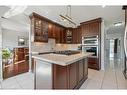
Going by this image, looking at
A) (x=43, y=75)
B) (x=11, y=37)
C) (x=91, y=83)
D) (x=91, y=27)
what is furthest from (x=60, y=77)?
(x=11, y=37)

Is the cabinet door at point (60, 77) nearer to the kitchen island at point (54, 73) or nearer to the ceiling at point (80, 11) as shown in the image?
the kitchen island at point (54, 73)

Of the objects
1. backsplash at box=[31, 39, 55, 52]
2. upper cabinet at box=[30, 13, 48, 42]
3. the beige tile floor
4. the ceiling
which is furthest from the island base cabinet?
backsplash at box=[31, 39, 55, 52]

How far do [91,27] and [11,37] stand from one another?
440cm

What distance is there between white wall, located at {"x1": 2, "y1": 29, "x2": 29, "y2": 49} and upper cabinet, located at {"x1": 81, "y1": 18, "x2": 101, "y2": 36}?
3.81 meters

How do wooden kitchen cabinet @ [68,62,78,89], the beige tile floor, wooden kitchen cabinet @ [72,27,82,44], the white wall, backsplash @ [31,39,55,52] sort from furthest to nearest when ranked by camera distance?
wooden kitchen cabinet @ [72,27,82,44], the white wall, backsplash @ [31,39,55,52], the beige tile floor, wooden kitchen cabinet @ [68,62,78,89]

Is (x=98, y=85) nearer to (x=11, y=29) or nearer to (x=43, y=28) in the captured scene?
(x=43, y=28)

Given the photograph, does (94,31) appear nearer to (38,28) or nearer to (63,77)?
(38,28)

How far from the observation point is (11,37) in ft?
22.1

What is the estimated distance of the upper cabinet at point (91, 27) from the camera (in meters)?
5.17

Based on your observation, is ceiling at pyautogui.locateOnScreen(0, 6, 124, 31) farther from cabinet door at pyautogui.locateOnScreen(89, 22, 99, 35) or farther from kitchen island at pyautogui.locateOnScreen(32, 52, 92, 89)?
kitchen island at pyautogui.locateOnScreen(32, 52, 92, 89)

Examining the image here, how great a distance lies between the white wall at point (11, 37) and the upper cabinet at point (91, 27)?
3808 millimetres

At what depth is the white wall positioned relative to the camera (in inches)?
247
